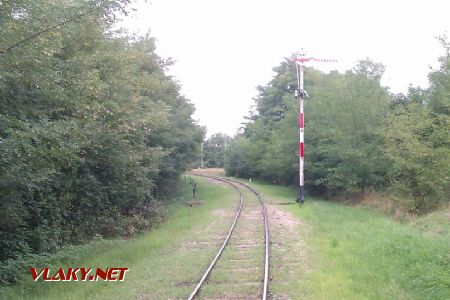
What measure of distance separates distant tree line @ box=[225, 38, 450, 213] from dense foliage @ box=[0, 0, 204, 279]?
11.2 metres

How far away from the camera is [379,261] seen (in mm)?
11242

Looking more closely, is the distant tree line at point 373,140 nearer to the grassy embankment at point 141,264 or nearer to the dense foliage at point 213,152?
the grassy embankment at point 141,264

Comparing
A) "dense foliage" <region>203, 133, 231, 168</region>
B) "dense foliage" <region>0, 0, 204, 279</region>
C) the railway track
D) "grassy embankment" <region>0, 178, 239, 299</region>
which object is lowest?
"grassy embankment" <region>0, 178, 239, 299</region>

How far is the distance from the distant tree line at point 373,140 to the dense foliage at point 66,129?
11.2 meters

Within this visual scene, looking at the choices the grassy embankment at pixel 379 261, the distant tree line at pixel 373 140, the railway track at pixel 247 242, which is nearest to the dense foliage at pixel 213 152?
the distant tree line at pixel 373 140

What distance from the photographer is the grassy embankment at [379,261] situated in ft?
29.2

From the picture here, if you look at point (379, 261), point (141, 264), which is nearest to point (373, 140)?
point (379, 261)

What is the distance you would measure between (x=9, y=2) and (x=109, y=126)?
736 cm

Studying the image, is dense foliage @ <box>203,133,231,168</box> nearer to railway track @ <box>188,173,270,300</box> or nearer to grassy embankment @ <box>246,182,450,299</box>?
railway track @ <box>188,173,270,300</box>

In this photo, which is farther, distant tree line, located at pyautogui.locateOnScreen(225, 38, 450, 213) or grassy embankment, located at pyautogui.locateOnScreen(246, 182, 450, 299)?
distant tree line, located at pyautogui.locateOnScreen(225, 38, 450, 213)

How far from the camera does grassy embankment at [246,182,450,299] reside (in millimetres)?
8891

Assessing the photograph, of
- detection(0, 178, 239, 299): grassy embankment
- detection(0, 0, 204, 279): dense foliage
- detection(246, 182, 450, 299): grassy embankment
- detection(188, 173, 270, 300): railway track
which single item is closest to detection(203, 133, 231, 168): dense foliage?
detection(188, 173, 270, 300): railway track

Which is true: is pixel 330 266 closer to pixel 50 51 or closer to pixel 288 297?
pixel 288 297

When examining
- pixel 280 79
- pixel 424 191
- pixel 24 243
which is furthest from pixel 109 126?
pixel 280 79
